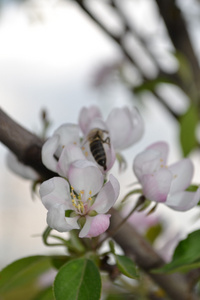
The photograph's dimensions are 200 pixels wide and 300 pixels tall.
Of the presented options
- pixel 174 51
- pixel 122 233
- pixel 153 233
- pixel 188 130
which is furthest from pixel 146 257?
pixel 174 51

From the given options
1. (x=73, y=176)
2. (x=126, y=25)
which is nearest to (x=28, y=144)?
(x=73, y=176)

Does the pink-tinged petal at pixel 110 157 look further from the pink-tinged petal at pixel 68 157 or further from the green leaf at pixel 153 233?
the green leaf at pixel 153 233

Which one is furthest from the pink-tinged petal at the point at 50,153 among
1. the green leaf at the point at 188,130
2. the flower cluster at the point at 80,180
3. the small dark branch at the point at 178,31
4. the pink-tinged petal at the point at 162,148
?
the small dark branch at the point at 178,31

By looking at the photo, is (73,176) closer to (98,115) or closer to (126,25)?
(98,115)

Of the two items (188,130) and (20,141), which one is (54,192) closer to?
(20,141)

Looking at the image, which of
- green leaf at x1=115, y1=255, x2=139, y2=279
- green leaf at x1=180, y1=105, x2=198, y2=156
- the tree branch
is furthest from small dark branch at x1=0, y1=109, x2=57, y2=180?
green leaf at x1=180, y1=105, x2=198, y2=156

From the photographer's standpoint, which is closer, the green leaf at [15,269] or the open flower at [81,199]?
the open flower at [81,199]

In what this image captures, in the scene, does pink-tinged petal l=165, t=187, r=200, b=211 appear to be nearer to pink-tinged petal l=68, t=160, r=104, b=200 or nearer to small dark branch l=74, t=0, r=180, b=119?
pink-tinged petal l=68, t=160, r=104, b=200
